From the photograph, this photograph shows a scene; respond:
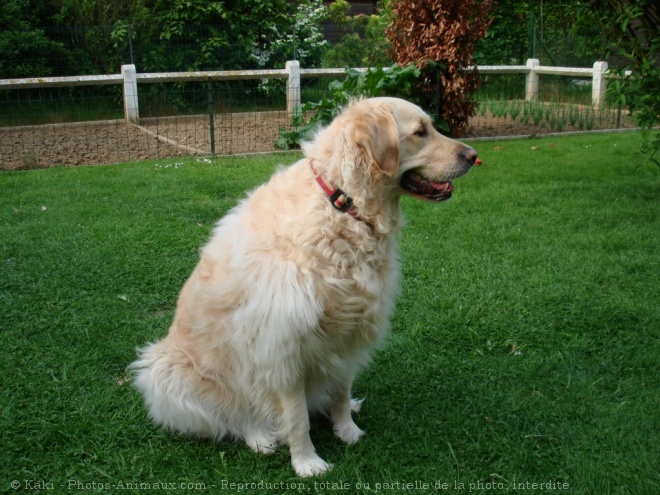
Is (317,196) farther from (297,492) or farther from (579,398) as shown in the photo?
(579,398)

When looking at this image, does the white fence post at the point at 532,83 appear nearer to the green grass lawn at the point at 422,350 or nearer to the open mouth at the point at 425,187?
the green grass lawn at the point at 422,350

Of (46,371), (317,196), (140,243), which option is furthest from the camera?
(140,243)

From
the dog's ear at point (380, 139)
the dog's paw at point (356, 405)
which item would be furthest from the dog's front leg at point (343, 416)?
the dog's ear at point (380, 139)

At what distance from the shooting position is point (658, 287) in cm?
445

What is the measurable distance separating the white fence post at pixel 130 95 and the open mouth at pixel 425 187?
8.56 m

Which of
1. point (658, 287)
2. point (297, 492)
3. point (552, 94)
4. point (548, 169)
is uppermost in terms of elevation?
point (552, 94)

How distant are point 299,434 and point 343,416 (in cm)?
37

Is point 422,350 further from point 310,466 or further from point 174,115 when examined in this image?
point 174,115

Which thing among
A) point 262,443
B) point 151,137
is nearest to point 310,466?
point 262,443

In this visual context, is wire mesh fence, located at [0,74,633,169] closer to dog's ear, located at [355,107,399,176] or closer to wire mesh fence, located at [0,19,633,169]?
wire mesh fence, located at [0,19,633,169]

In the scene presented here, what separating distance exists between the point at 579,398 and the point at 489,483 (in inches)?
35.6

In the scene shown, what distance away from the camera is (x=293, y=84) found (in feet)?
34.8

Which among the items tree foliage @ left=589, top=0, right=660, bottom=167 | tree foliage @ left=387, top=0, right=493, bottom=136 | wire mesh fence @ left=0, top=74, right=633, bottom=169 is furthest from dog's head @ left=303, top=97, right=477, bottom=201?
tree foliage @ left=387, top=0, right=493, bottom=136

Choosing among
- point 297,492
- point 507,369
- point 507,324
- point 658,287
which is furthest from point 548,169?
point 297,492
